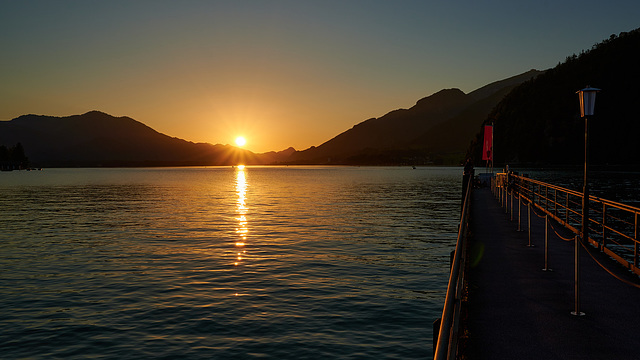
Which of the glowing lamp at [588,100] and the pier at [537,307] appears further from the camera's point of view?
the glowing lamp at [588,100]

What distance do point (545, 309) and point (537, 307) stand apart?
0.15 m

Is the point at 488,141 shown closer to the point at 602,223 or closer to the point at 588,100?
the point at 602,223

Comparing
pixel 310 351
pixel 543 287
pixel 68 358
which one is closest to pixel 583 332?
pixel 543 287

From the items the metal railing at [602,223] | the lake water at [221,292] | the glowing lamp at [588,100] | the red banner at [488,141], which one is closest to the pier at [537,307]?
the metal railing at [602,223]

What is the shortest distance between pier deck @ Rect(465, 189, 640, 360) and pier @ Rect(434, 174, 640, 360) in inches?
0.5

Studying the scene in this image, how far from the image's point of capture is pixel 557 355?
275 inches

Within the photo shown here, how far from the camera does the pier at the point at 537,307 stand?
279 inches

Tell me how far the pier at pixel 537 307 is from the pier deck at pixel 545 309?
0.5 inches

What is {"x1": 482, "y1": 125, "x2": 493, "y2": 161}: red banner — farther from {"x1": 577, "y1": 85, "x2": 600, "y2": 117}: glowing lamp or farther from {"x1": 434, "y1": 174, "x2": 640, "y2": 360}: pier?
{"x1": 434, "y1": 174, "x2": 640, "y2": 360}: pier

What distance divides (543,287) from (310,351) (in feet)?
16.7

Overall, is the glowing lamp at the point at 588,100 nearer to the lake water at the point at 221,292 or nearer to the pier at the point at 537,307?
the pier at the point at 537,307

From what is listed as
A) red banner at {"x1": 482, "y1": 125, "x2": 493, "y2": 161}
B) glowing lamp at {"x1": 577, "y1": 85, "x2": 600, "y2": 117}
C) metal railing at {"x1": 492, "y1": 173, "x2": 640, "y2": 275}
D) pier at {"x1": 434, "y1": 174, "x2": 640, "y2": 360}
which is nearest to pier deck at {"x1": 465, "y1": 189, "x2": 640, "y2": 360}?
pier at {"x1": 434, "y1": 174, "x2": 640, "y2": 360}

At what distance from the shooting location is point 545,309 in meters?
9.07

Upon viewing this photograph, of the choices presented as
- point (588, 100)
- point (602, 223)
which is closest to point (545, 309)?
point (588, 100)
